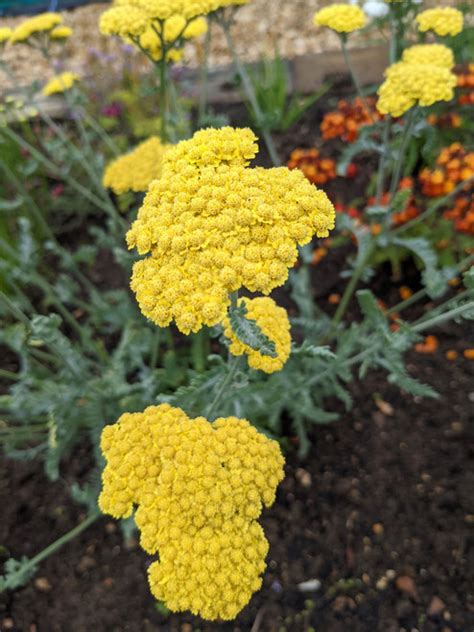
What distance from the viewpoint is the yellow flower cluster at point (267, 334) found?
168 centimetres

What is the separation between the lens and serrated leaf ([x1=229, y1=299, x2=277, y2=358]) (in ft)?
4.67

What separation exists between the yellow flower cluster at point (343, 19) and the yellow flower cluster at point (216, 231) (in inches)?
49.4

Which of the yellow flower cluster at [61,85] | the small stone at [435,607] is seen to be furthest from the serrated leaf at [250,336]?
the yellow flower cluster at [61,85]

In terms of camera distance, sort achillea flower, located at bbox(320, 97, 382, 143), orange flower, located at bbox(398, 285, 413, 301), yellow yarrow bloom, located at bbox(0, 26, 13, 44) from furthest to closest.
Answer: achillea flower, located at bbox(320, 97, 382, 143) < orange flower, located at bbox(398, 285, 413, 301) < yellow yarrow bloom, located at bbox(0, 26, 13, 44)

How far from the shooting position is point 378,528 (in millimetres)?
2461

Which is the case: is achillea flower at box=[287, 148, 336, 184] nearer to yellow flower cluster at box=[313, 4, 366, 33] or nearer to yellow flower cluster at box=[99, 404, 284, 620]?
yellow flower cluster at box=[313, 4, 366, 33]

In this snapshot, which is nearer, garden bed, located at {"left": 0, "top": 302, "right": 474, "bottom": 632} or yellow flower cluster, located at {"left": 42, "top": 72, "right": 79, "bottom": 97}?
garden bed, located at {"left": 0, "top": 302, "right": 474, "bottom": 632}

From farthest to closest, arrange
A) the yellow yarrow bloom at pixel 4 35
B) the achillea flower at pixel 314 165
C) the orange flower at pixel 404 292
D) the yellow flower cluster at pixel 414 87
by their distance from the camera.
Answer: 1. the achillea flower at pixel 314 165
2. the orange flower at pixel 404 292
3. the yellow yarrow bloom at pixel 4 35
4. the yellow flower cluster at pixel 414 87

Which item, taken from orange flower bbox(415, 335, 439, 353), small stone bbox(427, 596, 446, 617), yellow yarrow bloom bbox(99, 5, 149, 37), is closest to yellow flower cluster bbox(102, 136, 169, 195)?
yellow yarrow bloom bbox(99, 5, 149, 37)

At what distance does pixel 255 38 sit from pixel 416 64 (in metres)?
4.72

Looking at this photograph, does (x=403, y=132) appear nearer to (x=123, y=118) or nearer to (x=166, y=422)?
(x=166, y=422)

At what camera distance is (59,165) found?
4648 mm

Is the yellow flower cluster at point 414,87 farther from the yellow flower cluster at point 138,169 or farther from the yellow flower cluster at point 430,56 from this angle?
the yellow flower cluster at point 138,169

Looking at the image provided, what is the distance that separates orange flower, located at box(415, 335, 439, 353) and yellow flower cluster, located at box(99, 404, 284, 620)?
1.76 metres
